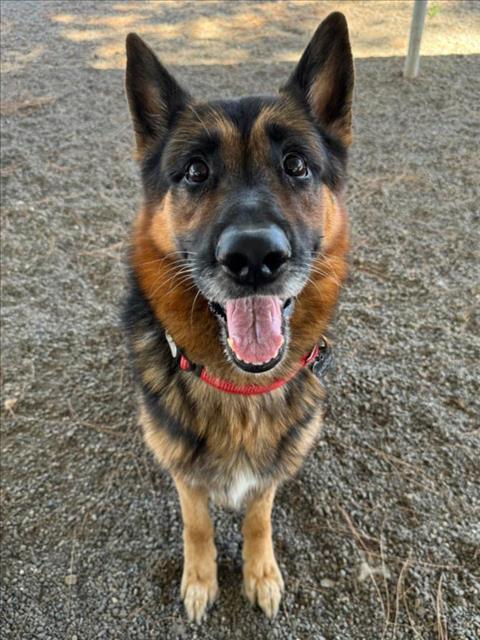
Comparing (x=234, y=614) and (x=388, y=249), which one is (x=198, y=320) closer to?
(x=234, y=614)

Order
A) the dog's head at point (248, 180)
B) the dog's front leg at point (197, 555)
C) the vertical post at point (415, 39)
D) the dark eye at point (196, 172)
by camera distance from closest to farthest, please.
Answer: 1. the dog's head at point (248, 180)
2. the dark eye at point (196, 172)
3. the dog's front leg at point (197, 555)
4. the vertical post at point (415, 39)

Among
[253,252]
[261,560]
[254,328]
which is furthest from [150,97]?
[261,560]

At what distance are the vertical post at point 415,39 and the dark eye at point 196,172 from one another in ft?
20.3

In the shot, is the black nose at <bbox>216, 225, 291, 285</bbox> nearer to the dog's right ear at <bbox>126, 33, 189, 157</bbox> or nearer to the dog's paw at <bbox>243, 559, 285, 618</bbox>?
the dog's right ear at <bbox>126, 33, 189, 157</bbox>

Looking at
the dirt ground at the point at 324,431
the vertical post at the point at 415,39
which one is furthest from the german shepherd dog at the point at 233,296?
the vertical post at the point at 415,39

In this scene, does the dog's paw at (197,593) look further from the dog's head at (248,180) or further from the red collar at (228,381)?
the dog's head at (248,180)

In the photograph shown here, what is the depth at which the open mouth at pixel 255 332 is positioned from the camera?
6.42 ft

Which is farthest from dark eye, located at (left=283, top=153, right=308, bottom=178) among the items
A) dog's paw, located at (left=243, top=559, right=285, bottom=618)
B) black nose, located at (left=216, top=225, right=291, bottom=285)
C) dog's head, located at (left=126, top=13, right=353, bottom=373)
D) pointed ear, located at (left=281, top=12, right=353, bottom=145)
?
dog's paw, located at (left=243, top=559, right=285, bottom=618)

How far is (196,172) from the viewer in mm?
2174

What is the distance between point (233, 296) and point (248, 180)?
1.76 ft

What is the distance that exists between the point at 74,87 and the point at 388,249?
564 centimetres

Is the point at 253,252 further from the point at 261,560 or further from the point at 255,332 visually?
the point at 261,560

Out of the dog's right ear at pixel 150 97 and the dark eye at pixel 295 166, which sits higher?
the dog's right ear at pixel 150 97

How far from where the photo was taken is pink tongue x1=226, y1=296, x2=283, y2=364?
6.44ft
